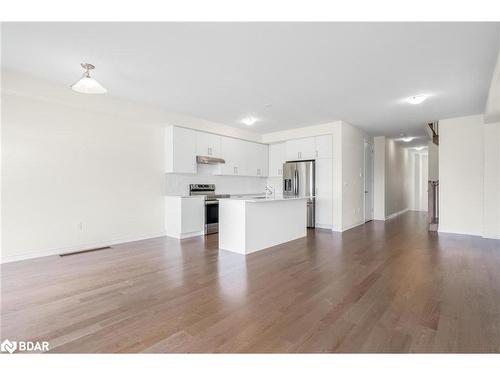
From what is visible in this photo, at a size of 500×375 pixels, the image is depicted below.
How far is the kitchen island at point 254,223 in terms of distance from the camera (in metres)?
4.05

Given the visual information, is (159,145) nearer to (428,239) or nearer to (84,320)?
(84,320)

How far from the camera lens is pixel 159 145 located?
5418 millimetres

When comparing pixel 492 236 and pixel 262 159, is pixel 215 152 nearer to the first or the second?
pixel 262 159

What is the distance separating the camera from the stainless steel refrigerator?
6.43 meters

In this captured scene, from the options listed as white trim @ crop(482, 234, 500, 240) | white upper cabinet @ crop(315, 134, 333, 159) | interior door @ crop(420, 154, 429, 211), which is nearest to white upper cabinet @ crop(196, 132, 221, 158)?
white upper cabinet @ crop(315, 134, 333, 159)

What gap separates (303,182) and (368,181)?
Result: 262cm

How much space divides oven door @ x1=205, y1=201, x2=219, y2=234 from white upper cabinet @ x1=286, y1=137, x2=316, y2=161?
248 cm

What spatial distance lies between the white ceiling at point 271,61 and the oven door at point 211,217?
2.17 meters

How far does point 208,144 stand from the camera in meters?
6.05

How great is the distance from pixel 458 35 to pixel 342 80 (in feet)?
4.36

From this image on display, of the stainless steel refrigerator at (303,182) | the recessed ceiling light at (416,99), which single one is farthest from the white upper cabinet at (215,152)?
the recessed ceiling light at (416,99)

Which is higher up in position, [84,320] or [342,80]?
[342,80]

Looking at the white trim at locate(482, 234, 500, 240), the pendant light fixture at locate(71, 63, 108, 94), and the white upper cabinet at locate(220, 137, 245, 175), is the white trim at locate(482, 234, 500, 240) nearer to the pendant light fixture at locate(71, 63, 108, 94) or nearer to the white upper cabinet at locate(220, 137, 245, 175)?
the white upper cabinet at locate(220, 137, 245, 175)
